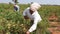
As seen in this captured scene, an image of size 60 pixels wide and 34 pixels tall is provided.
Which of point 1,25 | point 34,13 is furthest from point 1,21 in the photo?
point 34,13

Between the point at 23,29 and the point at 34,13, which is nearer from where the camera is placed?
the point at 34,13

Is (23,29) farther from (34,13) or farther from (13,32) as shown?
(34,13)

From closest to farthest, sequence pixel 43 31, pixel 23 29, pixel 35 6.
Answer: pixel 35 6 < pixel 23 29 < pixel 43 31

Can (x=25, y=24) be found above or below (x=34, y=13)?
below

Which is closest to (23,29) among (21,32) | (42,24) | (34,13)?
(21,32)

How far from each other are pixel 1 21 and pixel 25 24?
2.19 ft

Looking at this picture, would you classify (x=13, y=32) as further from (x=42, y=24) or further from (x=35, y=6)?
(x=35, y=6)

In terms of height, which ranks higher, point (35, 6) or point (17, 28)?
point (35, 6)

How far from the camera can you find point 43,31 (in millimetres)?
6727

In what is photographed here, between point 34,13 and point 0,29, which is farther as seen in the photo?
point 0,29

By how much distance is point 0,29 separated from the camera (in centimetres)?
638

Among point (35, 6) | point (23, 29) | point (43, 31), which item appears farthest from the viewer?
point (43, 31)

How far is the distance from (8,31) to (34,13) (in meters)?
1.46

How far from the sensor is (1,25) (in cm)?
654
